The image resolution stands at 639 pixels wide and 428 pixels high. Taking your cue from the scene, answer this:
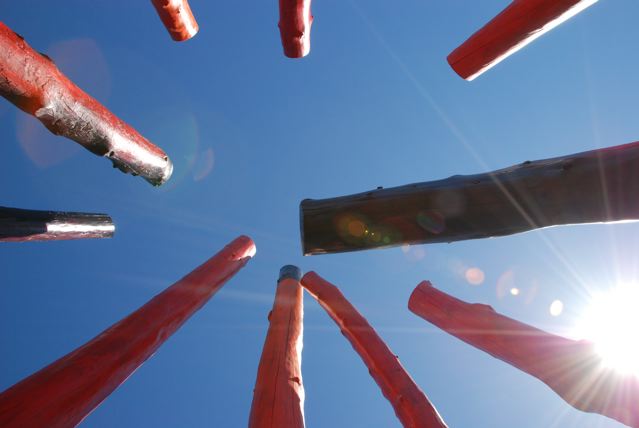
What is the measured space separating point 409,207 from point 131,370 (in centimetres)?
213

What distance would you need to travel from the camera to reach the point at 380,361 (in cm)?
369

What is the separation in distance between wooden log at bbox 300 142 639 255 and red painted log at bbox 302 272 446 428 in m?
1.14

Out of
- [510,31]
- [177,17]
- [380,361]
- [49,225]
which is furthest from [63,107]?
[510,31]

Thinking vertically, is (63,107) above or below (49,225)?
above

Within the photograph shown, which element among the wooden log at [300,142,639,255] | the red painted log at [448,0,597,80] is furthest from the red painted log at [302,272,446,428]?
the red painted log at [448,0,597,80]

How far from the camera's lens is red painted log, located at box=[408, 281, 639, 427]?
8.80ft

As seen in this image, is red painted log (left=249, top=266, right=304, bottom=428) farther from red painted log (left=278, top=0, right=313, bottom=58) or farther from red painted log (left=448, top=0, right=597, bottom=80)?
red painted log (left=448, top=0, right=597, bottom=80)

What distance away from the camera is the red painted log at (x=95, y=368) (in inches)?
83.9

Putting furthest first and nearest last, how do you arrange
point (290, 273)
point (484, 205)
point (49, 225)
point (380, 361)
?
point (290, 273), point (49, 225), point (380, 361), point (484, 205)

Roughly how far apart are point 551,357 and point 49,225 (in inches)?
172

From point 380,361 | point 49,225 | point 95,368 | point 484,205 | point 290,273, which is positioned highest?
point 290,273

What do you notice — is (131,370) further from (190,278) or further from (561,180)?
(561,180)

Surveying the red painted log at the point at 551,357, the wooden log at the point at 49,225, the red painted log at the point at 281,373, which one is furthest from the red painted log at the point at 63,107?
the red painted log at the point at 551,357

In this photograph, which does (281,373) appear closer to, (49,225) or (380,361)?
(380,361)
